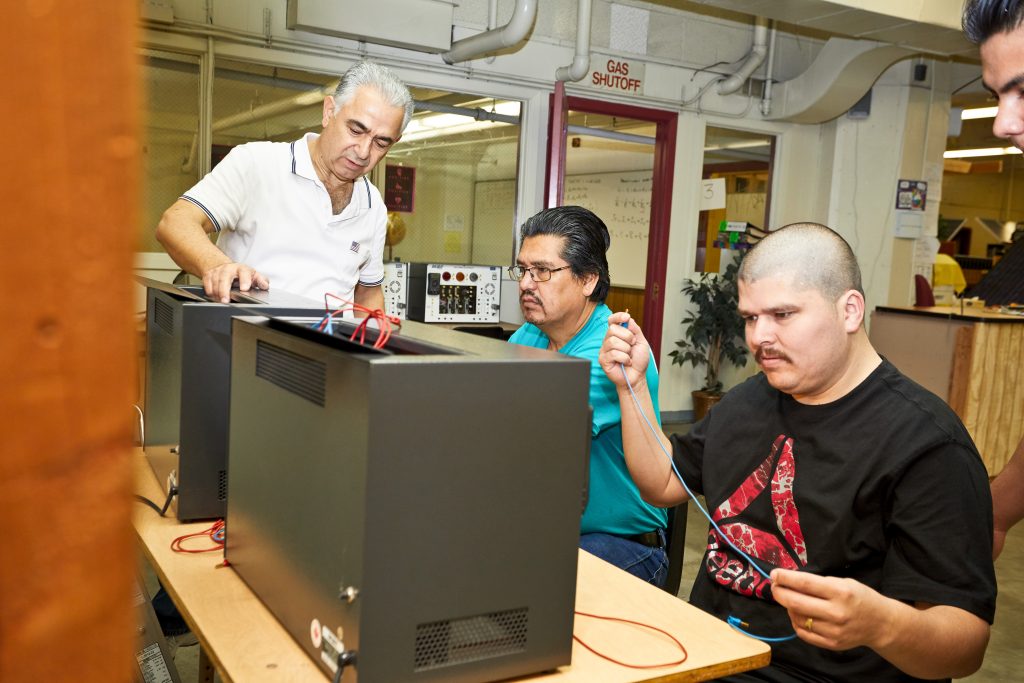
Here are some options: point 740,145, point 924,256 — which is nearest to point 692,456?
point 740,145

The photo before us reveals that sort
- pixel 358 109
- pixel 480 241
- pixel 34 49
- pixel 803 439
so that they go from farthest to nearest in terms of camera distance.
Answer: pixel 480 241, pixel 358 109, pixel 803 439, pixel 34 49

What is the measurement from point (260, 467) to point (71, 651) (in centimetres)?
86

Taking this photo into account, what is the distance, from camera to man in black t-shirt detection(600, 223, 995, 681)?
1.27 metres

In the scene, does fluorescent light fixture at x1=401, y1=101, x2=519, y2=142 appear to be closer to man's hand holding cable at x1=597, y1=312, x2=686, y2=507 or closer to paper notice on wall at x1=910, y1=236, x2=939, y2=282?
paper notice on wall at x1=910, y1=236, x2=939, y2=282

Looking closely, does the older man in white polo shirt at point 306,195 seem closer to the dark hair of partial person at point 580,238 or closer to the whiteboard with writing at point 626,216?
the dark hair of partial person at point 580,238

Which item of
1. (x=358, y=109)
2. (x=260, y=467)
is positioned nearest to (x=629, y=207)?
(x=358, y=109)

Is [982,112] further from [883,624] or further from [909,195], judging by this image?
[883,624]

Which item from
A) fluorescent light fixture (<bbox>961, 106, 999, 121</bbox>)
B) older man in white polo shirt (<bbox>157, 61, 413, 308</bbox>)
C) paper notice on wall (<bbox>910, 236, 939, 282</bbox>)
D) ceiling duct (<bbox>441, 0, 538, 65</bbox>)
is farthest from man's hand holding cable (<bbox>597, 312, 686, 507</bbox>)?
fluorescent light fixture (<bbox>961, 106, 999, 121</bbox>)

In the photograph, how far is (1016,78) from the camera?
4.04 ft

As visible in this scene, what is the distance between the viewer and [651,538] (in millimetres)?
1967

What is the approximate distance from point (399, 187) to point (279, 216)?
3.30 m

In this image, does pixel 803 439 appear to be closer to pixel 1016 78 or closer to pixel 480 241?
pixel 1016 78

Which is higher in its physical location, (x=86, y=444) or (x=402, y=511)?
(x=86, y=444)

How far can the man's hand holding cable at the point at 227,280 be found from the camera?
166cm
